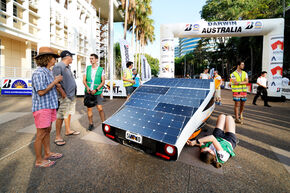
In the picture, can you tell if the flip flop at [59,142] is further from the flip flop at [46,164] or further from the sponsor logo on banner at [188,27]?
the sponsor logo on banner at [188,27]

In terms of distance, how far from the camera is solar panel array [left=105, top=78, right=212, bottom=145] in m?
2.23

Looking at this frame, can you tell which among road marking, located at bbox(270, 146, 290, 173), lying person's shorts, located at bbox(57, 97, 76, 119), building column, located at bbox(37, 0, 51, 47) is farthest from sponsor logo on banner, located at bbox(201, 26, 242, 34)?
building column, located at bbox(37, 0, 51, 47)

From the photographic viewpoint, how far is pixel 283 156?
289 centimetres

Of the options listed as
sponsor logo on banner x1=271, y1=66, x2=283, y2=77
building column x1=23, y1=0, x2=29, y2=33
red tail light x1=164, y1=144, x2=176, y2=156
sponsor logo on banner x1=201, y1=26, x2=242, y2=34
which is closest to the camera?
red tail light x1=164, y1=144, x2=176, y2=156

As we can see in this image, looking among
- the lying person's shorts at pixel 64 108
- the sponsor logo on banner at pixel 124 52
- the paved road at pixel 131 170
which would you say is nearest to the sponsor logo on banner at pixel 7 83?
the sponsor logo on banner at pixel 124 52

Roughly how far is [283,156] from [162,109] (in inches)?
97.7

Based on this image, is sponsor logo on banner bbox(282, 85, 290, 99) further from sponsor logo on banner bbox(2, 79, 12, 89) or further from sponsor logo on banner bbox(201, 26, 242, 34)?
sponsor logo on banner bbox(2, 79, 12, 89)

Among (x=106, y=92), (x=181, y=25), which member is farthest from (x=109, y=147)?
(x=181, y=25)

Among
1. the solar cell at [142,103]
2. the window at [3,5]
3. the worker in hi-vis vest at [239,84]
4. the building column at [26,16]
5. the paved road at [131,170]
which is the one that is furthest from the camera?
the building column at [26,16]

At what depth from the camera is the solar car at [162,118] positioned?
2.04 metres

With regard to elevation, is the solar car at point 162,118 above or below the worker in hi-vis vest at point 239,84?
below

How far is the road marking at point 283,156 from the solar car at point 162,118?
154 centimetres

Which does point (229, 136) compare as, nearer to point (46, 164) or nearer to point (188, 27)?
point (46, 164)

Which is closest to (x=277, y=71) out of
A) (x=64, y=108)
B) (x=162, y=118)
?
(x=162, y=118)
